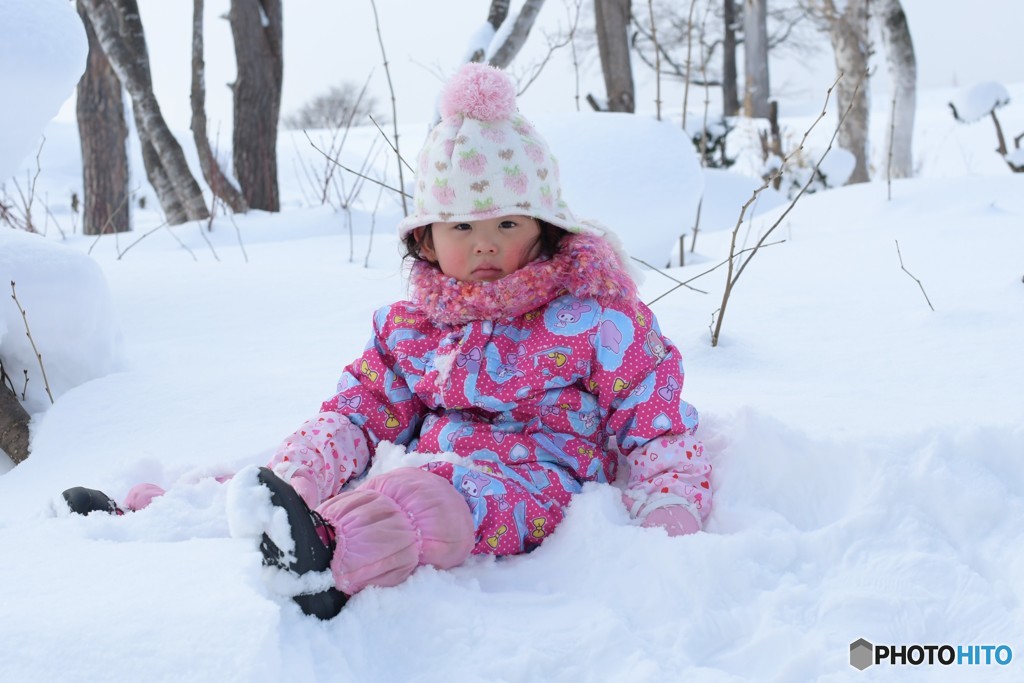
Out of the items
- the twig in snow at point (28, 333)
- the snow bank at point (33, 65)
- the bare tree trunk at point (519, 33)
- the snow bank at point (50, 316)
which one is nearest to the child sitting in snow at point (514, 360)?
the twig in snow at point (28, 333)

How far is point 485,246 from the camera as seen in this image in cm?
177

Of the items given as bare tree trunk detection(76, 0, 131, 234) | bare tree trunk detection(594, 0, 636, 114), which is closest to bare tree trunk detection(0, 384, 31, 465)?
bare tree trunk detection(76, 0, 131, 234)

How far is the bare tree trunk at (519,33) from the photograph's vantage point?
17.7 feet

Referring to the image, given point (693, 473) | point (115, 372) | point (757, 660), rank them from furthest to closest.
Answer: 1. point (115, 372)
2. point (693, 473)
3. point (757, 660)

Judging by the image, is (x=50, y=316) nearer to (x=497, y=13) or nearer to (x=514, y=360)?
(x=514, y=360)

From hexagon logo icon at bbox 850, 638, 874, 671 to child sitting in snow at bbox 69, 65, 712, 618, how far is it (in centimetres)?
39

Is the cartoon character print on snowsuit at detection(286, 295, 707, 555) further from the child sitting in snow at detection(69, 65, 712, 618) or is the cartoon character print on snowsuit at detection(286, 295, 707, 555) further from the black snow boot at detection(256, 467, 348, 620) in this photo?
the black snow boot at detection(256, 467, 348, 620)

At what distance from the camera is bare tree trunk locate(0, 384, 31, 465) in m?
2.19

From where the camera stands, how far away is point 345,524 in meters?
1.34

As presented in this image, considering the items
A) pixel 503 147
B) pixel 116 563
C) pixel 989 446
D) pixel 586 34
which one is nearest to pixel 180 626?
pixel 116 563

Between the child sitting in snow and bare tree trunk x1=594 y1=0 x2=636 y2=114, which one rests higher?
bare tree trunk x1=594 y1=0 x2=636 y2=114

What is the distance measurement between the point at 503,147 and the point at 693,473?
2.46 feet

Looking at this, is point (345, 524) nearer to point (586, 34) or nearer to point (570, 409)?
point (570, 409)

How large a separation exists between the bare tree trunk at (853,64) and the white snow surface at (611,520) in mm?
6944
